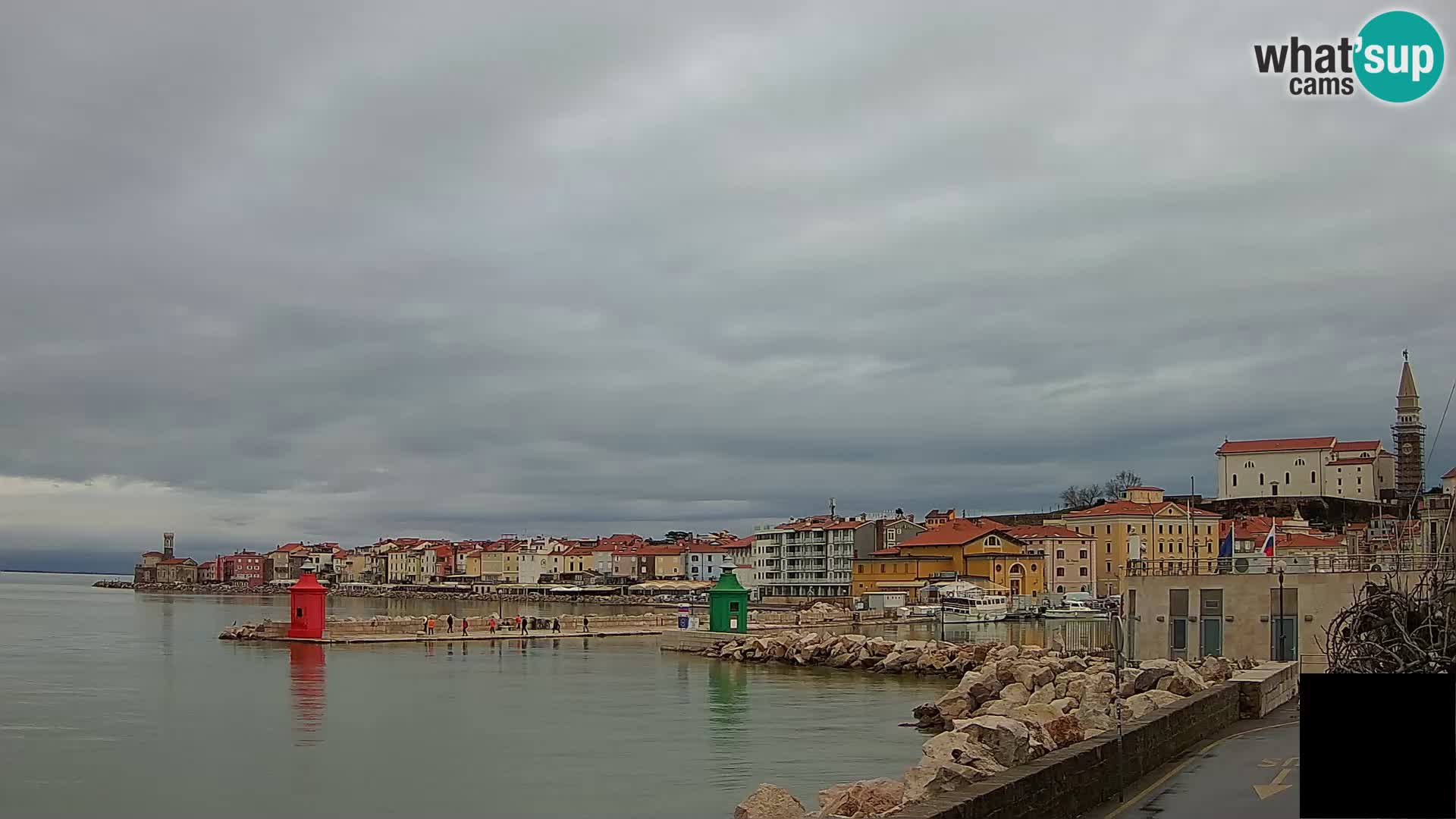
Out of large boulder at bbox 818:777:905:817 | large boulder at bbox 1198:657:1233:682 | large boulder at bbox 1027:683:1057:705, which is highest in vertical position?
large boulder at bbox 818:777:905:817

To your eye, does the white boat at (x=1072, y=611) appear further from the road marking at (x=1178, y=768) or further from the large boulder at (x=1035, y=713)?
the road marking at (x=1178, y=768)

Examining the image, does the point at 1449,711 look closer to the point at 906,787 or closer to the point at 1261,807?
the point at 1261,807

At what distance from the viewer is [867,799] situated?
1579 centimetres

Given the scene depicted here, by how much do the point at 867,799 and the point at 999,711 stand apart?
32.3 ft

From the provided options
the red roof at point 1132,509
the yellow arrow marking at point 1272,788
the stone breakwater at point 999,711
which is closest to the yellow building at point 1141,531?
the red roof at point 1132,509

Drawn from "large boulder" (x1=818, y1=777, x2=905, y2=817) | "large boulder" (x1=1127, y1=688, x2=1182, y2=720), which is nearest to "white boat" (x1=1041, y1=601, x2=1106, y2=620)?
"large boulder" (x1=1127, y1=688, x2=1182, y2=720)

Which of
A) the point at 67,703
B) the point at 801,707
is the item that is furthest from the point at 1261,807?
the point at 67,703

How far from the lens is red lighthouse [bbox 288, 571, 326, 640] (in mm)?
59219

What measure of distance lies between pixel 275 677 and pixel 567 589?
4104 inches

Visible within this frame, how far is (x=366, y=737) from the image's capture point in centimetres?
2873

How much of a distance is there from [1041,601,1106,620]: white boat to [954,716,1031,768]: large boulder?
252 ft

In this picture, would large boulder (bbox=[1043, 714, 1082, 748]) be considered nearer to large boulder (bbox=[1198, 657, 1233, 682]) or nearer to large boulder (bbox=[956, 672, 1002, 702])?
large boulder (bbox=[1198, 657, 1233, 682])

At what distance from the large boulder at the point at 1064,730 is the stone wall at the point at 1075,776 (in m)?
1.59

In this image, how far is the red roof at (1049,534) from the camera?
109188 mm
